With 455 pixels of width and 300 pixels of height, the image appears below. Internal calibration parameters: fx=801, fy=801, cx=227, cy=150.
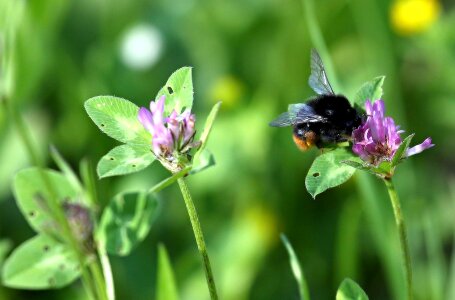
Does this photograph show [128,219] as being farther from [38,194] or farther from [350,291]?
[350,291]

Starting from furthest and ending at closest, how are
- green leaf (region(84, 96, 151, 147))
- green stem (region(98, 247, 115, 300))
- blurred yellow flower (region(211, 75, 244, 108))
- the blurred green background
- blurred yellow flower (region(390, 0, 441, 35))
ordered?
blurred yellow flower (region(390, 0, 441, 35))
blurred yellow flower (region(211, 75, 244, 108))
the blurred green background
green stem (region(98, 247, 115, 300))
green leaf (region(84, 96, 151, 147))

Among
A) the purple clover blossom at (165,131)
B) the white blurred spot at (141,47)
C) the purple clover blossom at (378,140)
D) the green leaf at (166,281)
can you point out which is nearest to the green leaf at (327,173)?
the purple clover blossom at (378,140)

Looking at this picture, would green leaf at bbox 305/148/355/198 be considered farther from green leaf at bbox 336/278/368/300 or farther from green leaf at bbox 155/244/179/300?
green leaf at bbox 155/244/179/300

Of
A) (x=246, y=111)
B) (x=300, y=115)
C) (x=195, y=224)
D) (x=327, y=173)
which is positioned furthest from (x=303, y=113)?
(x=246, y=111)

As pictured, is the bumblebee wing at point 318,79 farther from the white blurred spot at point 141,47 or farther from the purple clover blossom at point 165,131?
the white blurred spot at point 141,47

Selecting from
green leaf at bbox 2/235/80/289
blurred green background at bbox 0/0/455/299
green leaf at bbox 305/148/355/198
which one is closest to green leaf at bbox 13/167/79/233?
green leaf at bbox 2/235/80/289

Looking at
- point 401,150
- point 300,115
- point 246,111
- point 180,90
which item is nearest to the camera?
point 401,150

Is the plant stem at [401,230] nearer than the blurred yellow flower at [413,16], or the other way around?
the plant stem at [401,230]
